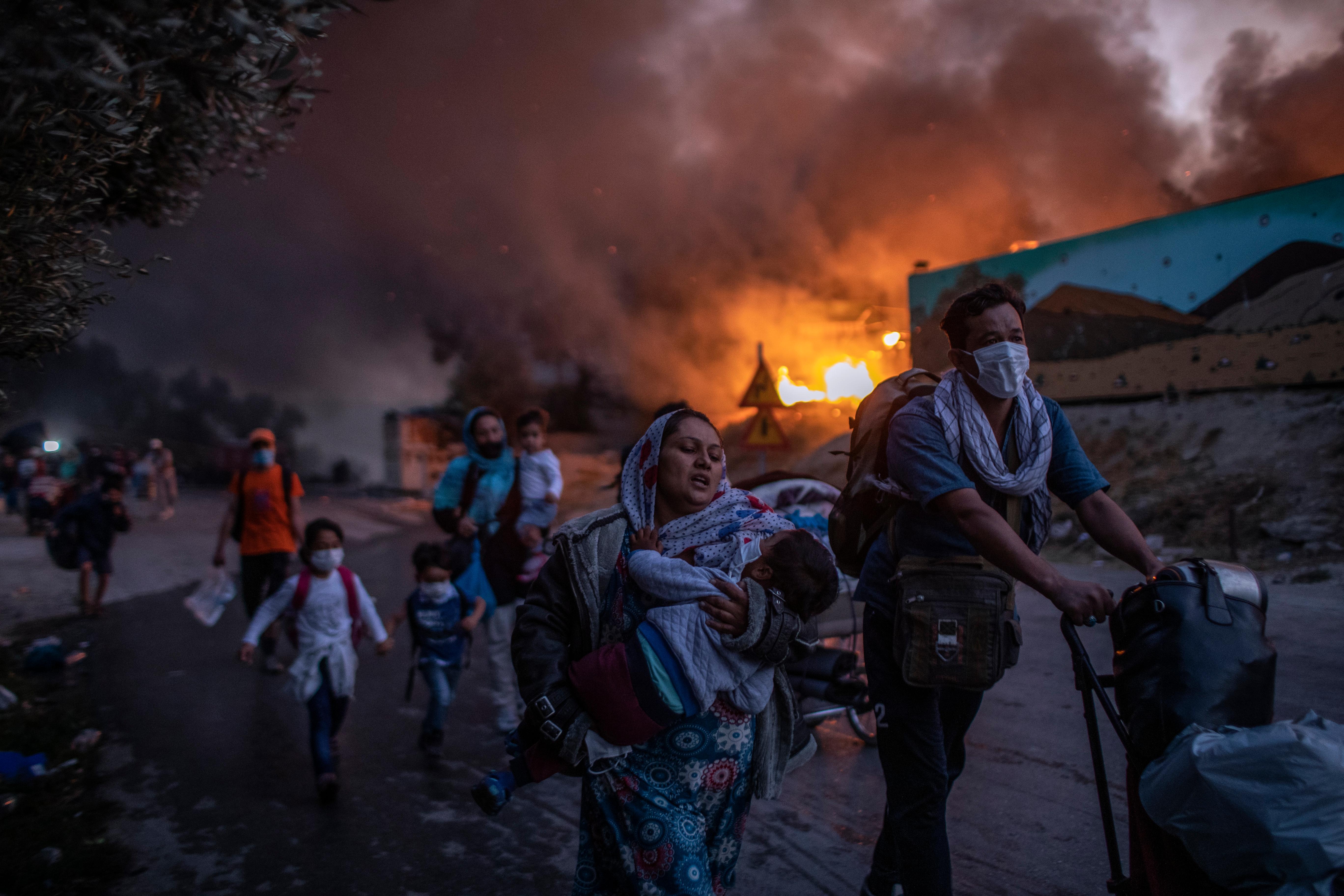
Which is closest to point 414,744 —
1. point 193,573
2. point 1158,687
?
point 1158,687

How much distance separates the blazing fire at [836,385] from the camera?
19.3 metres

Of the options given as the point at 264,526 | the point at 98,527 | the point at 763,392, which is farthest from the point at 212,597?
the point at 763,392

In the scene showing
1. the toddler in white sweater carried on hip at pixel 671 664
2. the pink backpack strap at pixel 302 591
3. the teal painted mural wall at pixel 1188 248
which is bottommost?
the pink backpack strap at pixel 302 591

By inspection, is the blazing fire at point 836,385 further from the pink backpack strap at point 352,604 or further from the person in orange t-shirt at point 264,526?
the pink backpack strap at point 352,604

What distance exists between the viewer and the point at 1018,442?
2332mm

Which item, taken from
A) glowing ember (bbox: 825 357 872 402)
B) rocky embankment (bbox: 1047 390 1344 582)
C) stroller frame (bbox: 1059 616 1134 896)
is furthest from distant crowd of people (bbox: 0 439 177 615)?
glowing ember (bbox: 825 357 872 402)

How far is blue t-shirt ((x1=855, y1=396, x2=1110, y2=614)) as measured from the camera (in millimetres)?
2182

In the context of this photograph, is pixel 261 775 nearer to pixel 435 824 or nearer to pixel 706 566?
pixel 435 824

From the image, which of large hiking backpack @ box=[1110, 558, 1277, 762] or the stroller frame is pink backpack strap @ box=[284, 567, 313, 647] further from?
large hiking backpack @ box=[1110, 558, 1277, 762]

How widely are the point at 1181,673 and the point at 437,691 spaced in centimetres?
377

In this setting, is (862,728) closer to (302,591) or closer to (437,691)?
(437,691)

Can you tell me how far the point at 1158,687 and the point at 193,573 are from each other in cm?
1250

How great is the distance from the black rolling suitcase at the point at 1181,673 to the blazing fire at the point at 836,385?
1745 centimetres

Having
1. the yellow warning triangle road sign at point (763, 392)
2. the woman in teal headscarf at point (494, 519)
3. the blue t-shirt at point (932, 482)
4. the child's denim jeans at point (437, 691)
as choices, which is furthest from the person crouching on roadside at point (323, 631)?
the yellow warning triangle road sign at point (763, 392)
